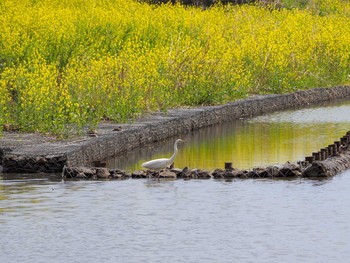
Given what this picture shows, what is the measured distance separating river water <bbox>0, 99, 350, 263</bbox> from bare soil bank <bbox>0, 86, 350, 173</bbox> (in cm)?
37

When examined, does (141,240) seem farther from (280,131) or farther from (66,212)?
(280,131)

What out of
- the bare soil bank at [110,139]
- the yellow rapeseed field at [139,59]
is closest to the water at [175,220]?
the bare soil bank at [110,139]

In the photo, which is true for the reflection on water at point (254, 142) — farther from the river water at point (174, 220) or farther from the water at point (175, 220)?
the water at point (175, 220)

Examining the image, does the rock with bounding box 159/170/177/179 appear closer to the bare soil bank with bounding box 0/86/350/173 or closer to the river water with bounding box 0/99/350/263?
the river water with bounding box 0/99/350/263

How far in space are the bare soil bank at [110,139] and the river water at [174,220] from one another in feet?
1.21

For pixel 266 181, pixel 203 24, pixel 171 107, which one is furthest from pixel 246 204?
pixel 203 24

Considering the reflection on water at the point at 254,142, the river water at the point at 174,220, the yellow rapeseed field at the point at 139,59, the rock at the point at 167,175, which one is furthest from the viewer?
the yellow rapeseed field at the point at 139,59

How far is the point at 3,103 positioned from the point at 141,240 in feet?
30.4

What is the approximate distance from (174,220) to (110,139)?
6.25 m

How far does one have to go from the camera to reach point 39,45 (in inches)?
1093

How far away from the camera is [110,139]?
2133 cm

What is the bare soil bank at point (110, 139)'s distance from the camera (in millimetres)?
19328

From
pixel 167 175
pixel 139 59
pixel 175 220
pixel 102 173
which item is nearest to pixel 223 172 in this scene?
pixel 167 175

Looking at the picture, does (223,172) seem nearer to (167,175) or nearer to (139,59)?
(167,175)
